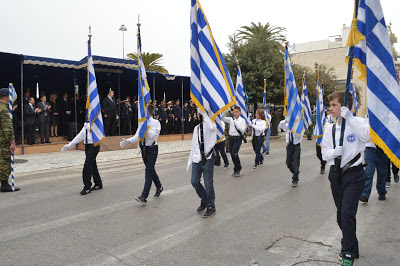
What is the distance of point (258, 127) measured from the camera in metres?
10.7

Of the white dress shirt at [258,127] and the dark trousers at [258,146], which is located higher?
the white dress shirt at [258,127]

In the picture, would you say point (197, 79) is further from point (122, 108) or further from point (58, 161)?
point (122, 108)

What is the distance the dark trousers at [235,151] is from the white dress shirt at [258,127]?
4.11ft

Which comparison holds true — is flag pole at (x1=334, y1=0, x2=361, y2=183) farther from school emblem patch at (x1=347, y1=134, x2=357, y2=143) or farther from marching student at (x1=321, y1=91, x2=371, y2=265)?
school emblem patch at (x1=347, y1=134, x2=357, y2=143)

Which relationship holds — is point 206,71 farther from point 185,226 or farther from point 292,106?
point 292,106

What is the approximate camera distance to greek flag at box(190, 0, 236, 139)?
5.46m

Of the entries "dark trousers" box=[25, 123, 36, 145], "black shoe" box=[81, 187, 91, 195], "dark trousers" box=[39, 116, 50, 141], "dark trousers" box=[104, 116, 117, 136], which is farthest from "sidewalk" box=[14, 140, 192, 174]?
"black shoe" box=[81, 187, 91, 195]

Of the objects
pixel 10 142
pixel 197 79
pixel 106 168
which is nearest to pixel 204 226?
pixel 197 79

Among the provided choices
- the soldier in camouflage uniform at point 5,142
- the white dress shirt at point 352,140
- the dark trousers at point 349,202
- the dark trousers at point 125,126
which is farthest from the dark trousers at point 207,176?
the dark trousers at point 125,126

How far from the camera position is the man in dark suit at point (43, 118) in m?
14.9

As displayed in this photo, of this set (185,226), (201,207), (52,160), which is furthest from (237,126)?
(52,160)

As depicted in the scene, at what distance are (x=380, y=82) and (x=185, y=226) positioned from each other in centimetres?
327

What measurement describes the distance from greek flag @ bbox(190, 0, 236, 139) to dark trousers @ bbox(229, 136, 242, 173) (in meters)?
3.92

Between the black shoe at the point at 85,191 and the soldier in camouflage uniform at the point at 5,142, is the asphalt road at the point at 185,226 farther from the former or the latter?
the soldier in camouflage uniform at the point at 5,142
